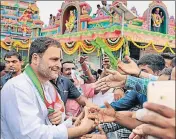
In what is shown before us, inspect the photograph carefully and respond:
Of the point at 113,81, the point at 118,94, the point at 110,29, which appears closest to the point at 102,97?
the point at 118,94

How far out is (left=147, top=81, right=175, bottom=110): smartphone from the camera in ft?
2.08

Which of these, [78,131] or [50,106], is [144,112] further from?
[50,106]

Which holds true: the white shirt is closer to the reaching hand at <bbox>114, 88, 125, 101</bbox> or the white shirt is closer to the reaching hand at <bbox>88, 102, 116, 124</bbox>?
the reaching hand at <bbox>114, 88, 125, 101</bbox>

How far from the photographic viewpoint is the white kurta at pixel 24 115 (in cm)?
171

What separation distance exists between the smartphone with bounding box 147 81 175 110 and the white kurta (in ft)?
3.70

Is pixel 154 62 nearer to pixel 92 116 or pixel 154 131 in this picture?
pixel 92 116

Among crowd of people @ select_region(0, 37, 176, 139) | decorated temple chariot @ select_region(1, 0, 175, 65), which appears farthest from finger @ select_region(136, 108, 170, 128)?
decorated temple chariot @ select_region(1, 0, 175, 65)

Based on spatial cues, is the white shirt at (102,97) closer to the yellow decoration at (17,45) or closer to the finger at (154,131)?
the finger at (154,131)

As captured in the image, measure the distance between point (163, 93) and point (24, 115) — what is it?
1.18 metres

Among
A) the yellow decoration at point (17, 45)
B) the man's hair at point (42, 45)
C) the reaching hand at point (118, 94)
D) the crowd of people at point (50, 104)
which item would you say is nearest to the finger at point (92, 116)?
the crowd of people at point (50, 104)

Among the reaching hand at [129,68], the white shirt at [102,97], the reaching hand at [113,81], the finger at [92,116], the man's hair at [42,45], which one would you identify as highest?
the man's hair at [42,45]

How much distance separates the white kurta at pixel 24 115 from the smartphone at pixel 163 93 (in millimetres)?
1127

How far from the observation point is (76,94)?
9.68ft

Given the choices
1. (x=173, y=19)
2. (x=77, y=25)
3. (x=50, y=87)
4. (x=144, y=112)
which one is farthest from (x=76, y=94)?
(x=173, y=19)
